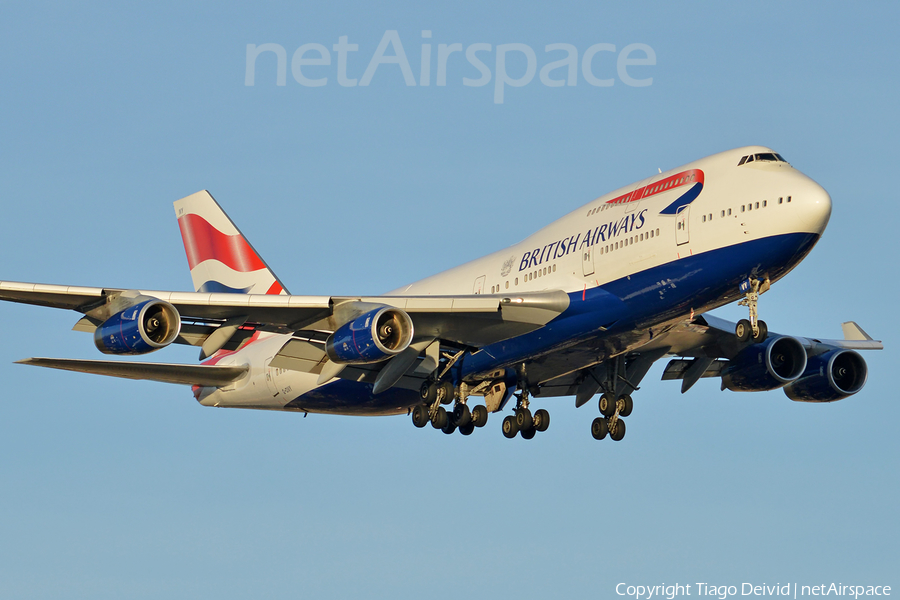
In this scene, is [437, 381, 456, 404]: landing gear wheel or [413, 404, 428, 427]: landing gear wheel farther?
[413, 404, 428, 427]: landing gear wheel

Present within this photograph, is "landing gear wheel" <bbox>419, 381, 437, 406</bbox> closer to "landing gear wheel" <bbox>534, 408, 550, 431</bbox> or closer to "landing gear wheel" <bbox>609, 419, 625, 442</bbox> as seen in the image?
"landing gear wheel" <bbox>534, 408, 550, 431</bbox>

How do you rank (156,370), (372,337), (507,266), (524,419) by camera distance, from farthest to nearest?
(524,419), (156,370), (507,266), (372,337)

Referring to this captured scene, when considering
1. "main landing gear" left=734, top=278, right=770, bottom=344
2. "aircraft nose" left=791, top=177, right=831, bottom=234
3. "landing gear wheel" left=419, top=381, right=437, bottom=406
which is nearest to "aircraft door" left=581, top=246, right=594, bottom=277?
"main landing gear" left=734, top=278, right=770, bottom=344

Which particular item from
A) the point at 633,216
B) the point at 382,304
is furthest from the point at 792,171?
the point at 382,304

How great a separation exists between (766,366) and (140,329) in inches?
884

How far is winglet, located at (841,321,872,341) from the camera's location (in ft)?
155

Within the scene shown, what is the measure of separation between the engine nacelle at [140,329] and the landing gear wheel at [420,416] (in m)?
9.32

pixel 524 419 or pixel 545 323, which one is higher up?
pixel 545 323

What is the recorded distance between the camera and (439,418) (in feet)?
126

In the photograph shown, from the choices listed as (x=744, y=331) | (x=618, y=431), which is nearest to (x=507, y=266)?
(x=618, y=431)

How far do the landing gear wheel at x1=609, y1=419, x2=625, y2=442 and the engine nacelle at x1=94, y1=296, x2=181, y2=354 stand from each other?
15.3 m

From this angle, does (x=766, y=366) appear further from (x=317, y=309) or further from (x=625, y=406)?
(x=317, y=309)

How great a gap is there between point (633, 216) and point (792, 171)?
442 centimetres

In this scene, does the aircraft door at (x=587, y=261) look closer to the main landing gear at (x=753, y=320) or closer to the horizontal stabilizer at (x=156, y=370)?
the main landing gear at (x=753, y=320)
